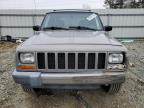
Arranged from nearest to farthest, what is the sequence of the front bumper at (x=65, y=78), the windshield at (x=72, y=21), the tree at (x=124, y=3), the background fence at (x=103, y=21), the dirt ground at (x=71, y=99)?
1. the front bumper at (x=65, y=78)
2. the dirt ground at (x=71, y=99)
3. the windshield at (x=72, y=21)
4. the background fence at (x=103, y=21)
5. the tree at (x=124, y=3)

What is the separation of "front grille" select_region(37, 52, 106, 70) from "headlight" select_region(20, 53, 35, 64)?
98 millimetres

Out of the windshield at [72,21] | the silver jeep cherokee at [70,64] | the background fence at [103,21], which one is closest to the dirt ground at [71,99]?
the silver jeep cherokee at [70,64]

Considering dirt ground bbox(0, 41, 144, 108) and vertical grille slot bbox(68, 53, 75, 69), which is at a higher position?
vertical grille slot bbox(68, 53, 75, 69)

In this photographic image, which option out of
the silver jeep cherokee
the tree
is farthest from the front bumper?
the tree

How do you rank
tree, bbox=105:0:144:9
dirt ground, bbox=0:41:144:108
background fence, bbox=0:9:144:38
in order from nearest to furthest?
dirt ground, bbox=0:41:144:108
background fence, bbox=0:9:144:38
tree, bbox=105:0:144:9

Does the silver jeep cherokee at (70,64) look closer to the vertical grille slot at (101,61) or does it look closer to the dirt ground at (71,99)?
the vertical grille slot at (101,61)

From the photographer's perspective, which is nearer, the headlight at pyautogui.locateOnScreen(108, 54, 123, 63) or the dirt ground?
the headlight at pyautogui.locateOnScreen(108, 54, 123, 63)

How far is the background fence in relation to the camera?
13891 millimetres

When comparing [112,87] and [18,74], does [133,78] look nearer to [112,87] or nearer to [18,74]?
[112,87]

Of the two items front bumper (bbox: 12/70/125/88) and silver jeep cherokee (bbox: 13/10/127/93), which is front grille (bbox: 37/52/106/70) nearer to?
silver jeep cherokee (bbox: 13/10/127/93)

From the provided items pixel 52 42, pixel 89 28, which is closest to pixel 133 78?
pixel 89 28

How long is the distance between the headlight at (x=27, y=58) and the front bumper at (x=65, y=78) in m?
0.20

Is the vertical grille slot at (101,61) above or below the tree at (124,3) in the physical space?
below

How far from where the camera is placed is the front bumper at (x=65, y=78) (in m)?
2.97
